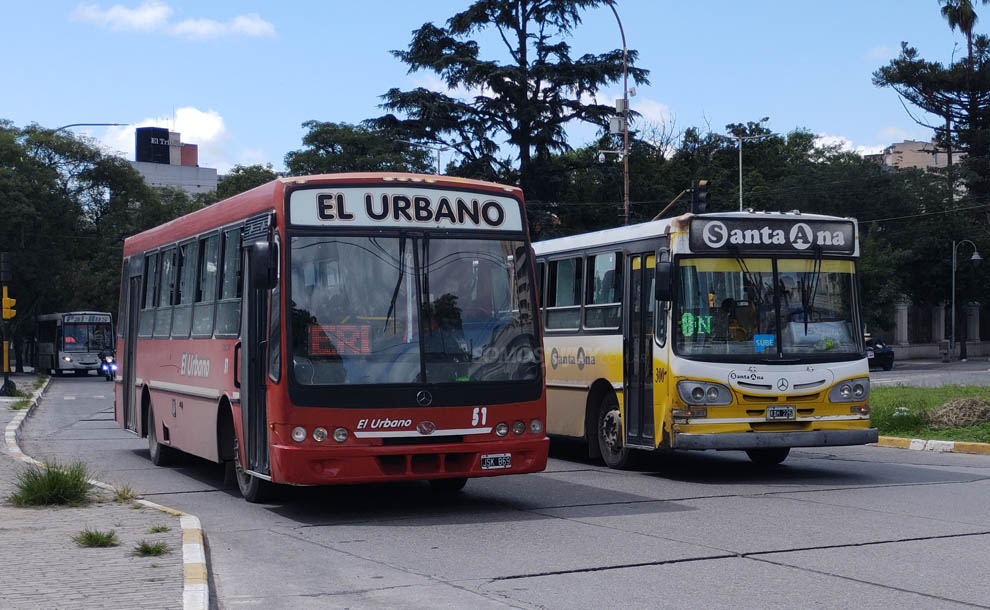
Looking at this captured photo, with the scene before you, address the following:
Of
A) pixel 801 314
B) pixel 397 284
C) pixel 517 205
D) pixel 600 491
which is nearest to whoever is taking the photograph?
pixel 397 284

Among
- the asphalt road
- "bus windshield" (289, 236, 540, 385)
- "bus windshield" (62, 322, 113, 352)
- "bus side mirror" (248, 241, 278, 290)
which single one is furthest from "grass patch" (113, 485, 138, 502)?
"bus windshield" (62, 322, 113, 352)

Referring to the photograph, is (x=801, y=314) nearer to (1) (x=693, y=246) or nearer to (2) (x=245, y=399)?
(1) (x=693, y=246)

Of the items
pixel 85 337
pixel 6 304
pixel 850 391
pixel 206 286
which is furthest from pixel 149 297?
pixel 85 337

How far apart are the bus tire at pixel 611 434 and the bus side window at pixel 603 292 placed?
93cm

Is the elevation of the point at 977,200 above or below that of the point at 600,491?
above

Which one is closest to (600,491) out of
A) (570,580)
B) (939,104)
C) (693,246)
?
(693,246)

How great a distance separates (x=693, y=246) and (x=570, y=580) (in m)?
6.27

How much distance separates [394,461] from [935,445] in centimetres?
998

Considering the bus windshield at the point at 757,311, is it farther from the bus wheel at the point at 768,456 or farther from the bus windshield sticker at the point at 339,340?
the bus windshield sticker at the point at 339,340

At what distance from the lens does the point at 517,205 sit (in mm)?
11617

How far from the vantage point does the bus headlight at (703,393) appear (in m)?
13.2

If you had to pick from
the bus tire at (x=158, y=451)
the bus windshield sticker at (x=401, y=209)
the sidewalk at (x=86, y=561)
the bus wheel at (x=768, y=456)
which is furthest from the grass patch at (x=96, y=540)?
the bus wheel at (x=768, y=456)

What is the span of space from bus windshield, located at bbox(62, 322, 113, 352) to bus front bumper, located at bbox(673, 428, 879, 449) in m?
52.1

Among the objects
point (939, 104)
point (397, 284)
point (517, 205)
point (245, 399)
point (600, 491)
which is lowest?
point (600, 491)
